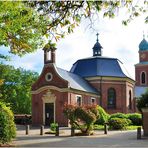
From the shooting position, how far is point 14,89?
7031cm

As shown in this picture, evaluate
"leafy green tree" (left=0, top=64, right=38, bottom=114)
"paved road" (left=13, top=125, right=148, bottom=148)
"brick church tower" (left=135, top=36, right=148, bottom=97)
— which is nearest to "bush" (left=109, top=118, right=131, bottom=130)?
"paved road" (left=13, top=125, right=148, bottom=148)

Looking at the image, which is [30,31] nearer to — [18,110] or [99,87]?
[99,87]

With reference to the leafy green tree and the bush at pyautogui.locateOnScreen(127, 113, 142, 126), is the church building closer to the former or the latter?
the bush at pyautogui.locateOnScreen(127, 113, 142, 126)

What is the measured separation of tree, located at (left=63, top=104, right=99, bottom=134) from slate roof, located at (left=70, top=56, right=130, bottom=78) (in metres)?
24.5

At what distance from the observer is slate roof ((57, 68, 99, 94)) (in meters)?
50.9

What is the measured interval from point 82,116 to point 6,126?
11756 millimetres

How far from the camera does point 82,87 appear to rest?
5259cm

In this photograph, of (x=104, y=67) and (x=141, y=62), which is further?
(x=141, y=62)

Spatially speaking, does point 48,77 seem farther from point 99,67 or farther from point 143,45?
point 143,45

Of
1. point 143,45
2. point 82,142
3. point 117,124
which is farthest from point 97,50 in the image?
point 82,142

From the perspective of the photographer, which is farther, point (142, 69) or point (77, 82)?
point (142, 69)

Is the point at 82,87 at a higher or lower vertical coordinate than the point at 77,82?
lower

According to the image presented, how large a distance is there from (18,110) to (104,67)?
19.5 metres

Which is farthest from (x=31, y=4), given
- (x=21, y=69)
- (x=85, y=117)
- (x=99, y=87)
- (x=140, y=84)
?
(x=140, y=84)
